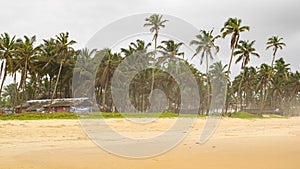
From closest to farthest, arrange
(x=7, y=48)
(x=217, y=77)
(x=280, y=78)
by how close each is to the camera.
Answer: (x=7, y=48)
(x=217, y=77)
(x=280, y=78)

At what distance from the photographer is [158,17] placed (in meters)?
45.9

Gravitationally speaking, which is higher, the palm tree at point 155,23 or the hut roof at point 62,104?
the palm tree at point 155,23

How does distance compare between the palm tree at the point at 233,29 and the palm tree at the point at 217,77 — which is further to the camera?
the palm tree at the point at 217,77

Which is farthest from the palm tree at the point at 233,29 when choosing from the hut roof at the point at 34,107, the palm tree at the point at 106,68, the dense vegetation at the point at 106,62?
the hut roof at the point at 34,107

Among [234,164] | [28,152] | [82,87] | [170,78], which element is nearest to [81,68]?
[82,87]

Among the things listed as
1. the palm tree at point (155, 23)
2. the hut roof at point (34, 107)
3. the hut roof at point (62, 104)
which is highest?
the palm tree at point (155, 23)

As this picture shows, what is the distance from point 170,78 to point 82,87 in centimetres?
1592

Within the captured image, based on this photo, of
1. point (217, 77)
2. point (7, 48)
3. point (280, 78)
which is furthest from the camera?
point (280, 78)

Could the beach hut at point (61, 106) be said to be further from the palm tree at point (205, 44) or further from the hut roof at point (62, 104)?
the palm tree at point (205, 44)

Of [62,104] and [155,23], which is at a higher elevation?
[155,23]

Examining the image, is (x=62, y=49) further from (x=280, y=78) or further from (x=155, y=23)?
(x=280, y=78)

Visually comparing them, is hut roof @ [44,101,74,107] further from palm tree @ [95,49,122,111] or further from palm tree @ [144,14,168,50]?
palm tree @ [144,14,168,50]

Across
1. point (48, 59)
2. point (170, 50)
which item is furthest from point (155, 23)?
point (48, 59)

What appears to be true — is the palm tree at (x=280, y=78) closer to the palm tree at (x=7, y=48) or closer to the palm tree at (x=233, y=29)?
the palm tree at (x=233, y=29)
